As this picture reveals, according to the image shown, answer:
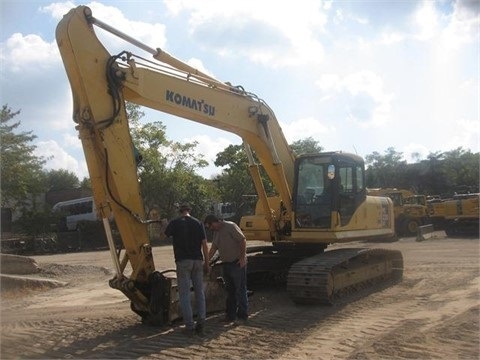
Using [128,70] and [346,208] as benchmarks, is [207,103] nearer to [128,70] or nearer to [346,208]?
[128,70]

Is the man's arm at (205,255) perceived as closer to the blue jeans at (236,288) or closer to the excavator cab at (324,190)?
the blue jeans at (236,288)

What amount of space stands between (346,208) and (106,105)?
5083 millimetres

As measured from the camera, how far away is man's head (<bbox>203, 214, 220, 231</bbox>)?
7.57m

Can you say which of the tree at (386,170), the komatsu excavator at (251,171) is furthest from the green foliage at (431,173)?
the komatsu excavator at (251,171)

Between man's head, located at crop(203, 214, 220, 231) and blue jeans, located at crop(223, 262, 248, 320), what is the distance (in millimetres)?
569

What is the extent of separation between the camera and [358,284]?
10.2 m

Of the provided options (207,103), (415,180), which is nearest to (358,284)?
(207,103)

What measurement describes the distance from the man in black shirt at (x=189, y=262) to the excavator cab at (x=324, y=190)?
328 centimetres

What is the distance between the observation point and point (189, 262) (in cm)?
687

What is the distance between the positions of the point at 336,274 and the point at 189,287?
336cm

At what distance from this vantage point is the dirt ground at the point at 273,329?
5.92 m

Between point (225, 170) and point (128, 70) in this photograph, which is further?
point (225, 170)

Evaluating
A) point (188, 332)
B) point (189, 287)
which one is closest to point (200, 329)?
point (188, 332)

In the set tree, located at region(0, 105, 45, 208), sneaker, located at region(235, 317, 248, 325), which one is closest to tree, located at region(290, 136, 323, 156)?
tree, located at region(0, 105, 45, 208)
